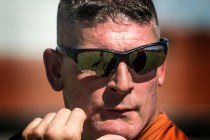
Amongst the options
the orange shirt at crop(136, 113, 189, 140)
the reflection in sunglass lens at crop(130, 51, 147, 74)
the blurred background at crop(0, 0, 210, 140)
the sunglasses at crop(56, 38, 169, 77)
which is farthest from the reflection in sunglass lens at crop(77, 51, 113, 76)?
the blurred background at crop(0, 0, 210, 140)

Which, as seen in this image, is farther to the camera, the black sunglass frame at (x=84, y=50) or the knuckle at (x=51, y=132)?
the black sunglass frame at (x=84, y=50)

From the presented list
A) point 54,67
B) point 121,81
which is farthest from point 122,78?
point 54,67

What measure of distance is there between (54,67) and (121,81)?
62 centimetres

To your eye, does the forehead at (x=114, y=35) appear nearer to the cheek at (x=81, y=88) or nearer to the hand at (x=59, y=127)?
the cheek at (x=81, y=88)

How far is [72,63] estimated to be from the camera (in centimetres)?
380

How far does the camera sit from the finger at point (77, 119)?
3.38 m

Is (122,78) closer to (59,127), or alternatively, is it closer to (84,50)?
(84,50)

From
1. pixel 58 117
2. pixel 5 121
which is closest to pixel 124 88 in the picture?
pixel 58 117

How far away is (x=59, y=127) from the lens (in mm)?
3369

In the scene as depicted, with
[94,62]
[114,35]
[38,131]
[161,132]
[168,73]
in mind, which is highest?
[114,35]

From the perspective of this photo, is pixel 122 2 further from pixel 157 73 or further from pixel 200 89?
pixel 200 89

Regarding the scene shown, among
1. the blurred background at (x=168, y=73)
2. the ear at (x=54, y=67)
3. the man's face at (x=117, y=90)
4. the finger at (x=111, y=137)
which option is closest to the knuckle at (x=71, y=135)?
the finger at (x=111, y=137)

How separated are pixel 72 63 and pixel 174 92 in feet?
28.6

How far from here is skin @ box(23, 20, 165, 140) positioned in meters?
3.48
